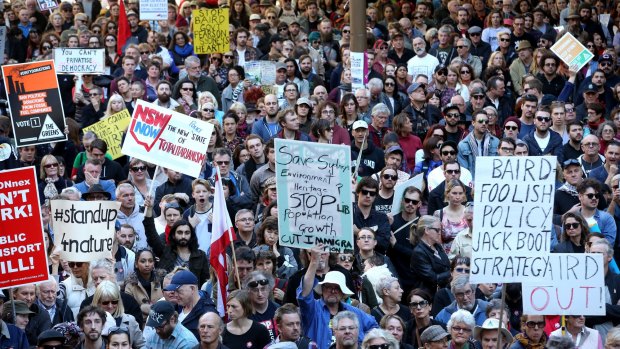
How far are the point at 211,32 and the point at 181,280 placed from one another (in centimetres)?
958

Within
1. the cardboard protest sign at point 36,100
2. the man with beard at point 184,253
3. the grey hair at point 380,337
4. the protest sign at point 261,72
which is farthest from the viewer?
the protest sign at point 261,72

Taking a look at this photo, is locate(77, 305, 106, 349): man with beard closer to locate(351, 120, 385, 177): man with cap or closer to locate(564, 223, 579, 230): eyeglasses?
locate(564, 223, 579, 230): eyeglasses

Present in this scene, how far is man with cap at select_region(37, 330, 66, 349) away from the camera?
473 inches

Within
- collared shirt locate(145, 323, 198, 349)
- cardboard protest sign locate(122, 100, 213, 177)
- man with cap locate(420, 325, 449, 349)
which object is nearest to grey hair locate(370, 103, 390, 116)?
cardboard protest sign locate(122, 100, 213, 177)

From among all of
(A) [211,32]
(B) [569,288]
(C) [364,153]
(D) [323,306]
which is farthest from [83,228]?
(A) [211,32]

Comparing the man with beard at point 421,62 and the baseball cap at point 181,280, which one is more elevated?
the man with beard at point 421,62

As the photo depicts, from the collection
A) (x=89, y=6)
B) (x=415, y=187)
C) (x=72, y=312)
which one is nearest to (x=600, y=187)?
(x=415, y=187)

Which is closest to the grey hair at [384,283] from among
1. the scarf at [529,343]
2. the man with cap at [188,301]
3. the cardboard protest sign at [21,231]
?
the scarf at [529,343]

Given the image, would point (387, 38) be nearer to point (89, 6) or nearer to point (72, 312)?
Answer: point (89, 6)

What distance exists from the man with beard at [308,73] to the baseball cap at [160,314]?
9703mm

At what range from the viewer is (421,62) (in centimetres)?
2259

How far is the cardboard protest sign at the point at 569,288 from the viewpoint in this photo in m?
12.6

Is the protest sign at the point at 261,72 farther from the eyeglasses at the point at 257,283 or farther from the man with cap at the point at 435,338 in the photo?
the man with cap at the point at 435,338

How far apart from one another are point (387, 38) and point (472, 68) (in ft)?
12.7
